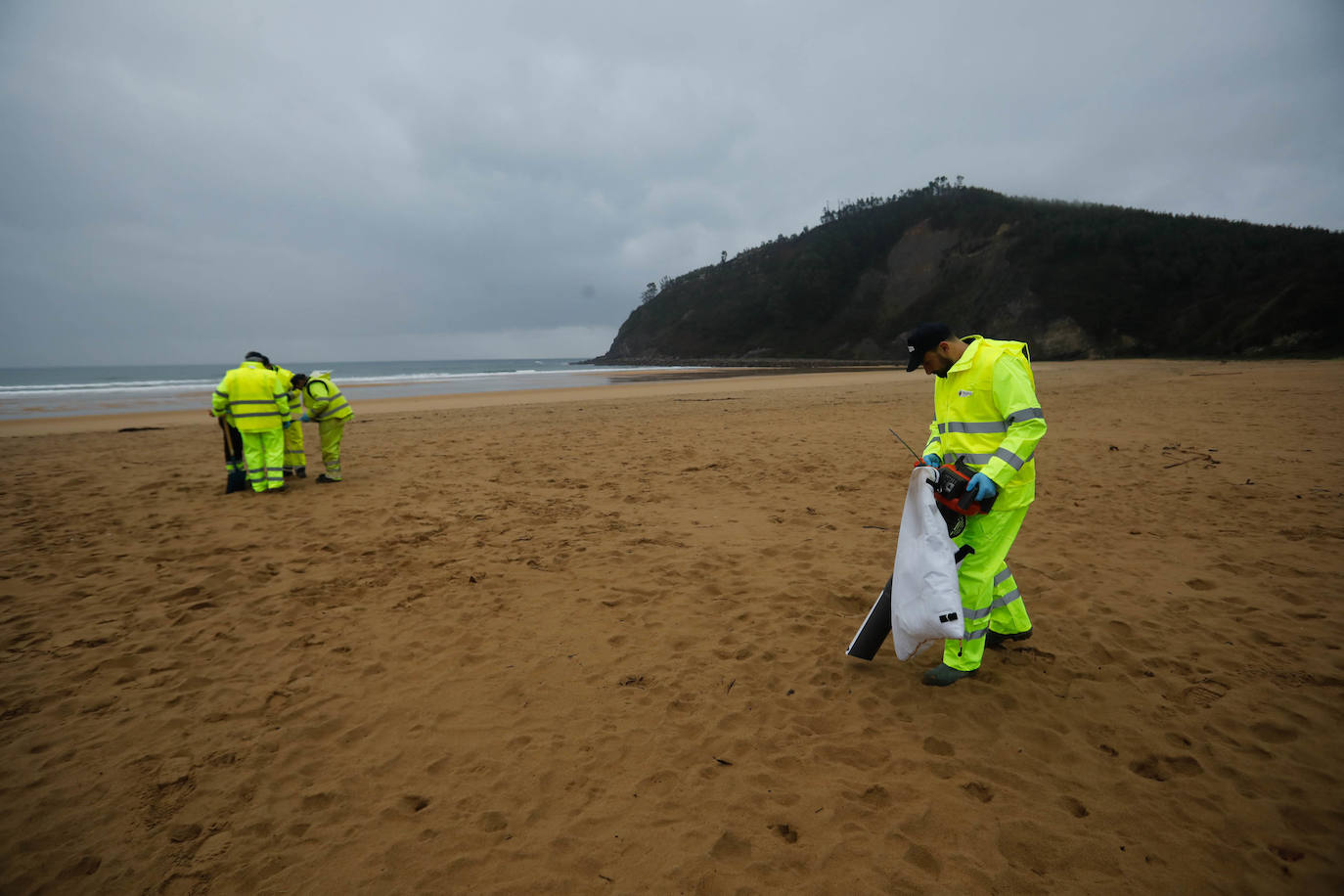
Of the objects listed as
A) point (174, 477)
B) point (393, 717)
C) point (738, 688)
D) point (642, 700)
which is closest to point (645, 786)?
point (642, 700)

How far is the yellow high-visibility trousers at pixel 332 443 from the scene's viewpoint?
329 inches

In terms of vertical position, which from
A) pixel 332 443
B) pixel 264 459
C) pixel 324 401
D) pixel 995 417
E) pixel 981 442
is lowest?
pixel 264 459

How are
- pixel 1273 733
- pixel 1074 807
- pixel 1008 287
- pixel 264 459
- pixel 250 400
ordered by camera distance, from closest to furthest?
pixel 1074 807 < pixel 1273 733 < pixel 250 400 < pixel 264 459 < pixel 1008 287

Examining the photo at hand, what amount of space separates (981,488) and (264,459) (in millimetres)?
8801

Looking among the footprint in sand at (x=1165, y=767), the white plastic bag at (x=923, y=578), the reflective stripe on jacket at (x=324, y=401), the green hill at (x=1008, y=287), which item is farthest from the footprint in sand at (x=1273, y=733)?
the green hill at (x=1008, y=287)

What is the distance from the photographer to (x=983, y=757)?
270 centimetres

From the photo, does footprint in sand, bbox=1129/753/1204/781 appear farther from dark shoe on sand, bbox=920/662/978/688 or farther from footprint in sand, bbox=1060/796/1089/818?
dark shoe on sand, bbox=920/662/978/688

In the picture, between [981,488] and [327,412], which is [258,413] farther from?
[981,488]

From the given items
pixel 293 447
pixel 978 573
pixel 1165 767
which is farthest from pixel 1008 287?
pixel 1165 767

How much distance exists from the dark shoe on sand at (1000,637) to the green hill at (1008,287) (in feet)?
136

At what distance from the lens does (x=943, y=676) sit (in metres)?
3.21

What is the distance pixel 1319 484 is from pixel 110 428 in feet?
83.3

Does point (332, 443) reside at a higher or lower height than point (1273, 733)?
higher

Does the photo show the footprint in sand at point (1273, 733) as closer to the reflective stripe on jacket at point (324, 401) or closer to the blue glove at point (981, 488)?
the blue glove at point (981, 488)
